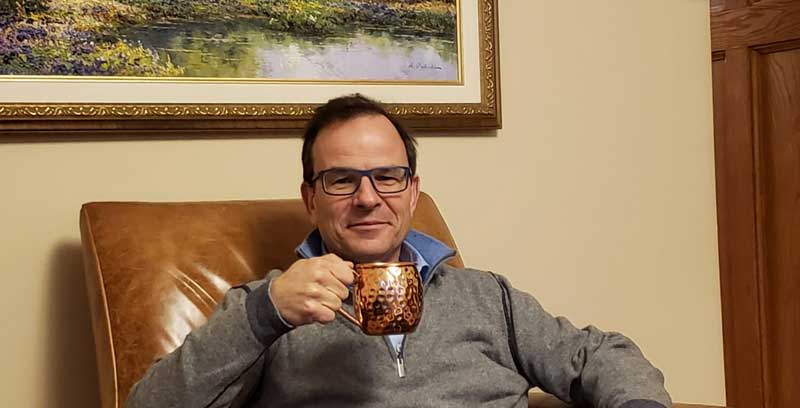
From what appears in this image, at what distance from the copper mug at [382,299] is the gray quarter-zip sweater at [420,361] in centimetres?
12

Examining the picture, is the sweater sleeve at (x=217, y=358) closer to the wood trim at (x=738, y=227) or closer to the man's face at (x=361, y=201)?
the man's face at (x=361, y=201)

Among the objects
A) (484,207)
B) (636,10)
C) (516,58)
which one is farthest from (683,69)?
(484,207)

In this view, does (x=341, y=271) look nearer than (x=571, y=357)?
Yes

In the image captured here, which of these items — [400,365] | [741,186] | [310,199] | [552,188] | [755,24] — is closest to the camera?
[400,365]

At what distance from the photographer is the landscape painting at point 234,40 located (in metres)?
1.84

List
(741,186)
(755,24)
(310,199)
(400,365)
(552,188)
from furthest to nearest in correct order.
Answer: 1. (741,186)
2. (755,24)
3. (552,188)
4. (310,199)
5. (400,365)

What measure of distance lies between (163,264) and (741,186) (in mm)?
2122

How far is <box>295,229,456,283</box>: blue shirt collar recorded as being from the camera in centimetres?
165

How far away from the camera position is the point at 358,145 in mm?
1595

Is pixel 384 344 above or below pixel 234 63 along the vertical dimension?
below

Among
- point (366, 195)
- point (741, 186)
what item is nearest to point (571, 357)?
point (366, 195)

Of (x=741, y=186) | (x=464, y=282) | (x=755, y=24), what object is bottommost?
(x=464, y=282)

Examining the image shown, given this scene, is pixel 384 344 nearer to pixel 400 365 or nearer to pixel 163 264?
pixel 400 365

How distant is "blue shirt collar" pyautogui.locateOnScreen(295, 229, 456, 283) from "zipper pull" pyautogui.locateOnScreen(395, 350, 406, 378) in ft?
0.51
